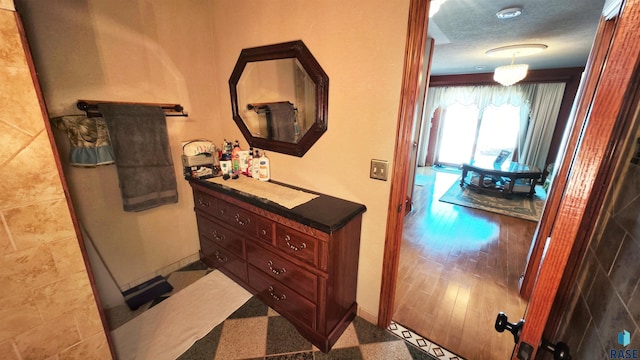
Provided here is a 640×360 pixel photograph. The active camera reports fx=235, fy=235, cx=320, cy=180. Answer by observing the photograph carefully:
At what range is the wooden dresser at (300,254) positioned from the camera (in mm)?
1410

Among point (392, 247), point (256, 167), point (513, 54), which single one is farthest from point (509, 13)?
point (256, 167)

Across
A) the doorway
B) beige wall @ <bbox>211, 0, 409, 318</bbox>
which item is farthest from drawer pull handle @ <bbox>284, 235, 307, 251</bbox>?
the doorway

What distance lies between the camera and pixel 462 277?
2.31m

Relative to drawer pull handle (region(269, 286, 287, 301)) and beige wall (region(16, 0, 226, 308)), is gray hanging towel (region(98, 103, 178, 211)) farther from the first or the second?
drawer pull handle (region(269, 286, 287, 301))

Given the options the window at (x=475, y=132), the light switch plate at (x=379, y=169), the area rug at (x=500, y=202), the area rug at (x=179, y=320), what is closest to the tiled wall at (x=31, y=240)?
the area rug at (x=179, y=320)

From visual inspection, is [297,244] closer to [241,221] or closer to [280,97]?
[241,221]

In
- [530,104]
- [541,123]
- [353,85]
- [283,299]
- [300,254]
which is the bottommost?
[283,299]

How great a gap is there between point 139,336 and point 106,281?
1.78 ft

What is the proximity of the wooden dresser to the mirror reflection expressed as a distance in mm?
598

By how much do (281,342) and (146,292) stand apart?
1.28 meters

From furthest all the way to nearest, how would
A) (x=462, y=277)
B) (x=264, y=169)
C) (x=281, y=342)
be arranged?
(x=462, y=277) < (x=264, y=169) < (x=281, y=342)

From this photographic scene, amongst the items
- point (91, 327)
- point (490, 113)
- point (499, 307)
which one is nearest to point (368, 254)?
point (499, 307)

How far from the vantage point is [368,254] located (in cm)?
167

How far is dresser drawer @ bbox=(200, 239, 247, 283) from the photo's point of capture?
198cm
